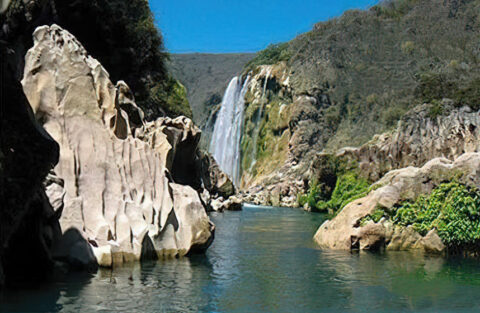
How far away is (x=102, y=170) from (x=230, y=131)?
58473 mm

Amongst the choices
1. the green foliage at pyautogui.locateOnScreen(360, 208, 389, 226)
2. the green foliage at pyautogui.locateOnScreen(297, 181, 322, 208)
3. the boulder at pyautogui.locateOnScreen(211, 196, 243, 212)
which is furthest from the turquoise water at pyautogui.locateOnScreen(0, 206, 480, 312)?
the green foliage at pyautogui.locateOnScreen(297, 181, 322, 208)

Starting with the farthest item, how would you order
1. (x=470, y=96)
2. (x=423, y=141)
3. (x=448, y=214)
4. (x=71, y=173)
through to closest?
(x=423, y=141) < (x=470, y=96) < (x=448, y=214) < (x=71, y=173)

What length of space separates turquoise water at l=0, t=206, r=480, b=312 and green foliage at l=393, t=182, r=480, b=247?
1075mm

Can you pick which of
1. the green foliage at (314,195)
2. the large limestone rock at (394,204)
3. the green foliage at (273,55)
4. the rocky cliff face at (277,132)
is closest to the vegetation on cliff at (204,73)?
the green foliage at (273,55)

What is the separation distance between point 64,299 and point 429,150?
28.0 meters

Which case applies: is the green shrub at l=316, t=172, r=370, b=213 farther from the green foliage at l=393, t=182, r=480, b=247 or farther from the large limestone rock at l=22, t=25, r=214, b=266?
the large limestone rock at l=22, t=25, r=214, b=266

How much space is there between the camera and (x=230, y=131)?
238 feet

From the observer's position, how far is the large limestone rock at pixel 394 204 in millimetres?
16938

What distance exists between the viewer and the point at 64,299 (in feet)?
32.1

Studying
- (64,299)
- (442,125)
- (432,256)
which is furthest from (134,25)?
(64,299)

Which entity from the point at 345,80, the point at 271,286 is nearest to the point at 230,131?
the point at 345,80

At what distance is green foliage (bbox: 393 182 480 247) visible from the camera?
52.9ft

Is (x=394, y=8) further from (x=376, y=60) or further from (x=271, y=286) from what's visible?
(x=271, y=286)

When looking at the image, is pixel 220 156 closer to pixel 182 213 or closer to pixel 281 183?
pixel 281 183
